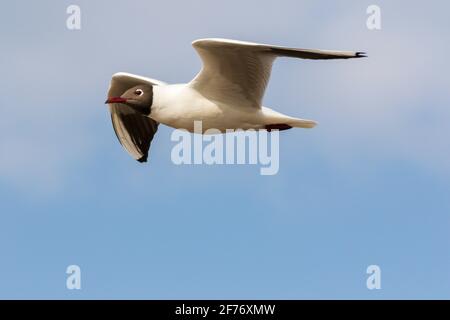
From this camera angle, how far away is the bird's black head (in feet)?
35.4

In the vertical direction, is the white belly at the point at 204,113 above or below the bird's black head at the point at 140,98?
below

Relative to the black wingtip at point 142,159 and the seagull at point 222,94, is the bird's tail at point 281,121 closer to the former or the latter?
the seagull at point 222,94

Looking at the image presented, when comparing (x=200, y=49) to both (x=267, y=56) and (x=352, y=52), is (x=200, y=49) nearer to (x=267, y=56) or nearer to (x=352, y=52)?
(x=267, y=56)

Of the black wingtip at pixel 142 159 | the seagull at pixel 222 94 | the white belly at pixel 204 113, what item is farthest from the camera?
the black wingtip at pixel 142 159

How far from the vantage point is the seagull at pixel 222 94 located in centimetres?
1004

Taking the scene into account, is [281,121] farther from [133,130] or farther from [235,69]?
[133,130]

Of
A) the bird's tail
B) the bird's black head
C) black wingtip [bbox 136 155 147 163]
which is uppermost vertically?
the bird's black head

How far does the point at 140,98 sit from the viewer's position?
10844mm

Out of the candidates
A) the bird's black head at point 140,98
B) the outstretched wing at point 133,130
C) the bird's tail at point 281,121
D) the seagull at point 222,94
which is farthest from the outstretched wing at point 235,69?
the outstretched wing at point 133,130

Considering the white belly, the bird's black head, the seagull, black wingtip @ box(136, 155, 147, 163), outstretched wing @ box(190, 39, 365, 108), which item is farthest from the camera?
black wingtip @ box(136, 155, 147, 163)

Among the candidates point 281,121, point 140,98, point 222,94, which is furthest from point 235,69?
point 140,98

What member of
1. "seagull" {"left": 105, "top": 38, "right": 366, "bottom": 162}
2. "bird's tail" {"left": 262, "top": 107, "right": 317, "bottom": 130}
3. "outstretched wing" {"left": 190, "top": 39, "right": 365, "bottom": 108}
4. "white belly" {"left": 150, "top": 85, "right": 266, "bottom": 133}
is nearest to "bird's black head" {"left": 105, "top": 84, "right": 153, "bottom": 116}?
"seagull" {"left": 105, "top": 38, "right": 366, "bottom": 162}

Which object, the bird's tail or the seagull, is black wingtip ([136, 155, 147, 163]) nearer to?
the seagull

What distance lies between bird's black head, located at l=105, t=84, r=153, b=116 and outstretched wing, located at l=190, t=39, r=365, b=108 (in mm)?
532
